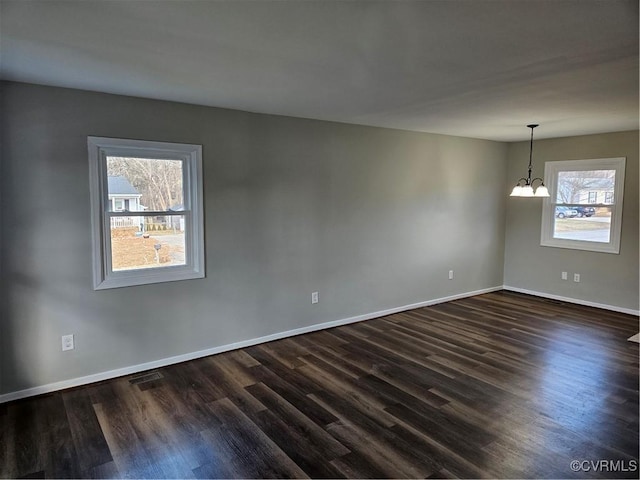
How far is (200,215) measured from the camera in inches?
152

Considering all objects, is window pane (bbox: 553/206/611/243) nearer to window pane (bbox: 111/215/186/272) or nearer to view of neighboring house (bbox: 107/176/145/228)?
window pane (bbox: 111/215/186/272)

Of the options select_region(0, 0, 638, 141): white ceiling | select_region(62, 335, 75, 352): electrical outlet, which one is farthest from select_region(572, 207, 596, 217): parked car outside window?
select_region(62, 335, 75, 352): electrical outlet

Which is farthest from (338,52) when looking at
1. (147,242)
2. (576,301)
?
(576,301)

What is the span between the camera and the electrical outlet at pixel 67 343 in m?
3.29

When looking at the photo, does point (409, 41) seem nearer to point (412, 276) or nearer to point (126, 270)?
point (126, 270)

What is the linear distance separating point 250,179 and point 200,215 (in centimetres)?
64

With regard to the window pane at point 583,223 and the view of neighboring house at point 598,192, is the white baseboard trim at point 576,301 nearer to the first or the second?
Result: the window pane at point 583,223

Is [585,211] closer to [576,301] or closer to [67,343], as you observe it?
[576,301]

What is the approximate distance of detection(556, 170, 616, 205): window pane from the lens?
5539mm

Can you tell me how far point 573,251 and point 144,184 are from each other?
5.81 metres

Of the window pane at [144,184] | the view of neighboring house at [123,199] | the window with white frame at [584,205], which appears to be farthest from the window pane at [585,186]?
the view of neighboring house at [123,199]

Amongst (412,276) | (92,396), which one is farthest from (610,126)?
(92,396)

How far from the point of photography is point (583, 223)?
19.1 feet

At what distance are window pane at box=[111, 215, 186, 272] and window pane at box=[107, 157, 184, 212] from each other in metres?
0.12
